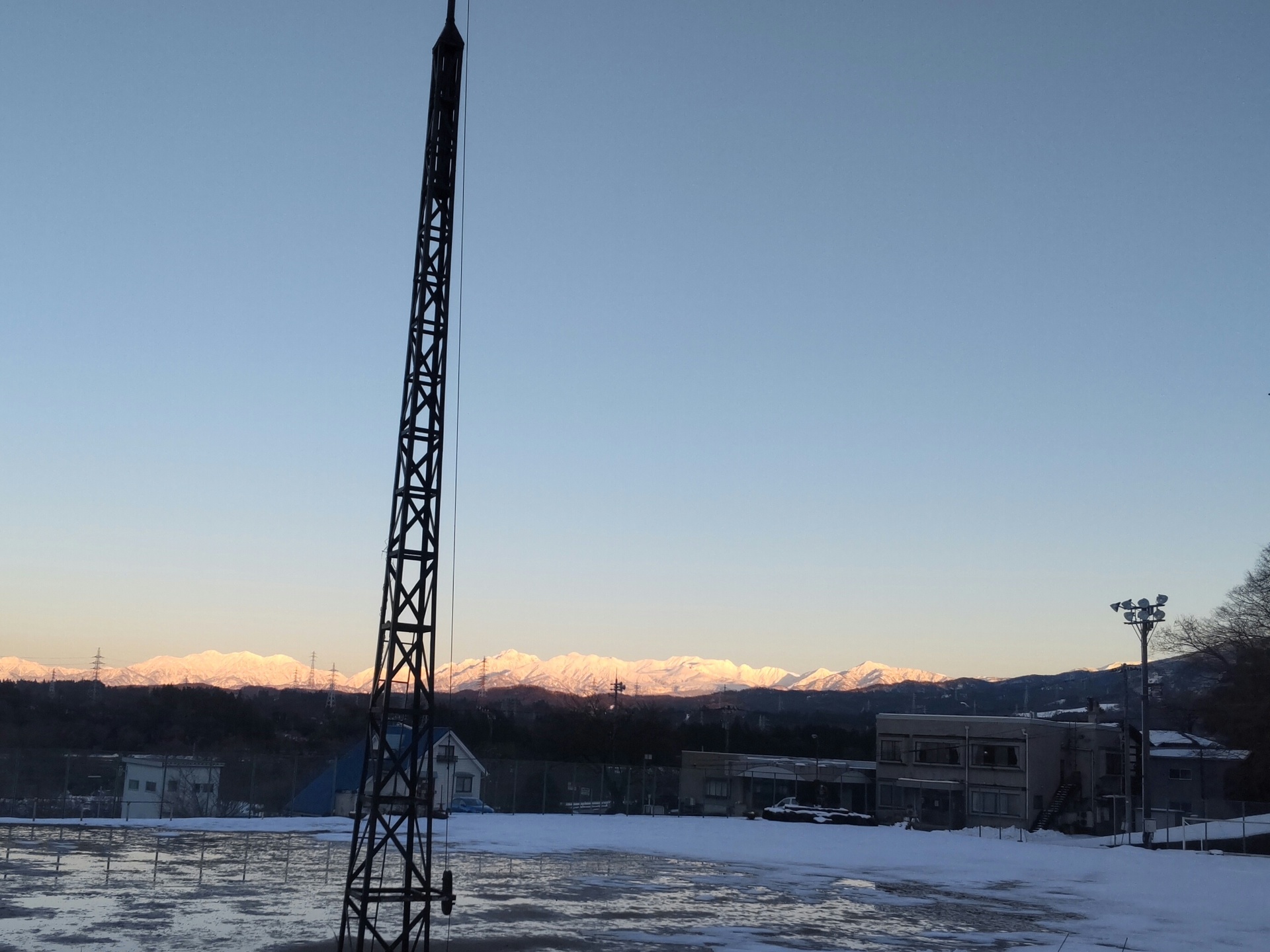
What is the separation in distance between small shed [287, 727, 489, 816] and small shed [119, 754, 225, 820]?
462cm

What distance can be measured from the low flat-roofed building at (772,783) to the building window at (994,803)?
1106 cm

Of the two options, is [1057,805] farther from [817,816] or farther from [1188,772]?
[817,816]

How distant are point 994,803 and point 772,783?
19.8m

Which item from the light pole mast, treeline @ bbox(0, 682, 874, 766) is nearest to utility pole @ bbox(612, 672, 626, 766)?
treeline @ bbox(0, 682, 874, 766)

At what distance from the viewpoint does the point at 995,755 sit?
259ft

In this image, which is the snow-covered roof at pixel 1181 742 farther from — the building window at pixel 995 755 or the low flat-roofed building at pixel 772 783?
the low flat-roofed building at pixel 772 783

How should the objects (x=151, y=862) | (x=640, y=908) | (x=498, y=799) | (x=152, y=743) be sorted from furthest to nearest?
(x=152, y=743) → (x=498, y=799) → (x=151, y=862) → (x=640, y=908)

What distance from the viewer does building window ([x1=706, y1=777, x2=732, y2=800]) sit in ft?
301

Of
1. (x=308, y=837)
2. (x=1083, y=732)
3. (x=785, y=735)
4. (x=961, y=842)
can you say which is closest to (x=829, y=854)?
(x=961, y=842)

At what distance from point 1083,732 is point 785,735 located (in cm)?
7500

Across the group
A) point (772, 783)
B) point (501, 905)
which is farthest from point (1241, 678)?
point (501, 905)

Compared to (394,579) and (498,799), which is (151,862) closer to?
(394,579)

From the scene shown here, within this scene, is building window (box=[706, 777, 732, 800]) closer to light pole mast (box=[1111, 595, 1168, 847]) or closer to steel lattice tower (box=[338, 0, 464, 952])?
light pole mast (box=[1111, 595, 1168, 847])

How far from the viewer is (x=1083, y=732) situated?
81250 millimetres
